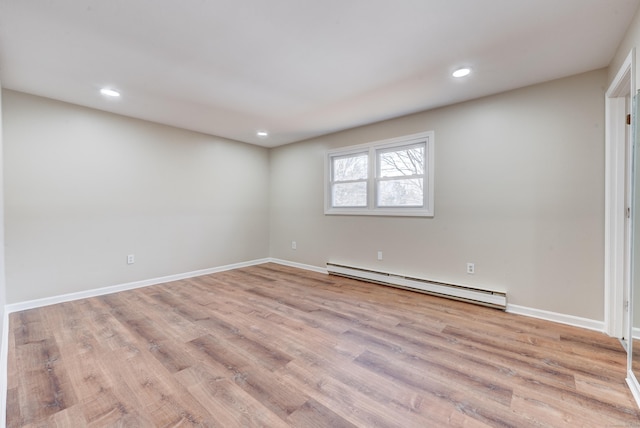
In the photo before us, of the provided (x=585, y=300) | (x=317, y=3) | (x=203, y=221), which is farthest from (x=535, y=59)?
(x=203, y=221)

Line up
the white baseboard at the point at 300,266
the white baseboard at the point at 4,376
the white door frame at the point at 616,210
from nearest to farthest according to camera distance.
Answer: the white baseboard at the point at 4,376, the white door frame at the point at 616,210, the white baseboard at the point at 300,266

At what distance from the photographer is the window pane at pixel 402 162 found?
3.64m

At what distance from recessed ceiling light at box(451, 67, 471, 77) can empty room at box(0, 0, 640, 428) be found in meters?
0.02

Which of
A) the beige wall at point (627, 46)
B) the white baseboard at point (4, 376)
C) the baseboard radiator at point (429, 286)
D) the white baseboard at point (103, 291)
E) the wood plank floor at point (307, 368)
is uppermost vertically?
the beige wall at point (627, 46)

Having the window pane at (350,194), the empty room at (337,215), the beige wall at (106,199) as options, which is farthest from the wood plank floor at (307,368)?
the window pane at (350,194)

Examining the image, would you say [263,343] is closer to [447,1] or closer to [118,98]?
[447,1]

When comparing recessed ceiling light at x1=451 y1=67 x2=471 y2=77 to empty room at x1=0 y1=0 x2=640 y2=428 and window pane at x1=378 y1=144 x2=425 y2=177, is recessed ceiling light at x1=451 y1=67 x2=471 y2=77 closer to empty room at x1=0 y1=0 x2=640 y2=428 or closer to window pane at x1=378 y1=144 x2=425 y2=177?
empty room at x1=0 y1=0 x2=640 y2=428

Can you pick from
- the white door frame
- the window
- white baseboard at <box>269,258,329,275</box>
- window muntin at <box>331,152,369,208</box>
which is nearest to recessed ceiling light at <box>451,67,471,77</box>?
the window

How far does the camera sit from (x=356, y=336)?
2.36 m

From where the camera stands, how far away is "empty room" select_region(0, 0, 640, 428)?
1.66 meters

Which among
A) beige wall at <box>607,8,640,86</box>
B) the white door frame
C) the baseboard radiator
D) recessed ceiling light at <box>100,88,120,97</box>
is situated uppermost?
recessed ceiling light at <box>100,88,120,97</box>

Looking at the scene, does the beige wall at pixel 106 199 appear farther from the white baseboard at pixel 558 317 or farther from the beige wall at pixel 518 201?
the white baseboard at pixel 558 317

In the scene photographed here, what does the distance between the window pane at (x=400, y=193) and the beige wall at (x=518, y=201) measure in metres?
0.23

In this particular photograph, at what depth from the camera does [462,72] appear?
8.10ft
